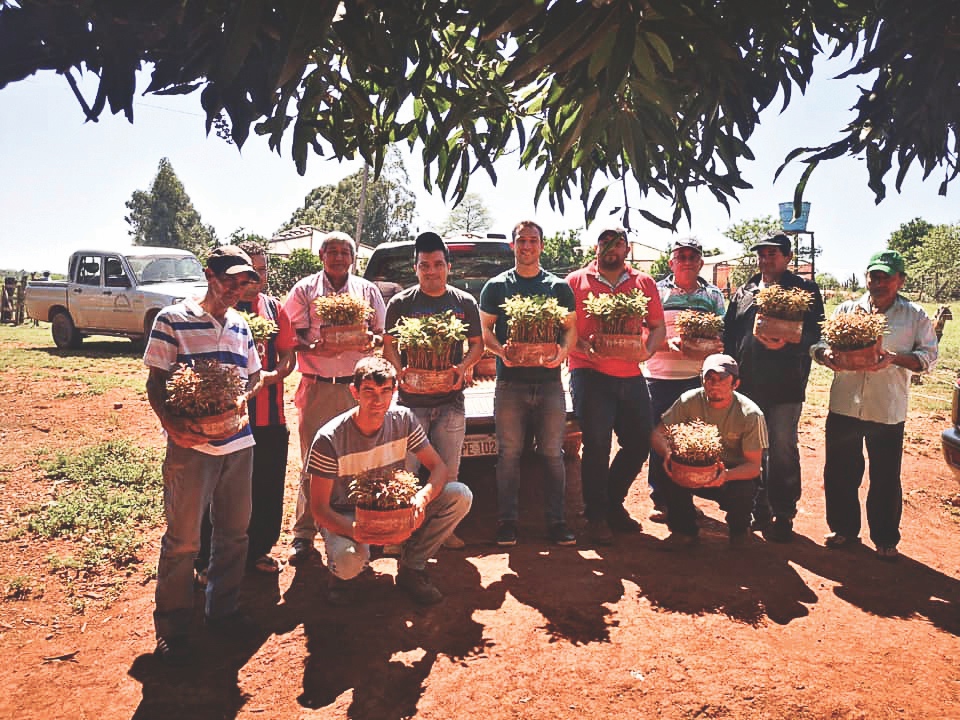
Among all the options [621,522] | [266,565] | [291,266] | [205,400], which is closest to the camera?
[205,400]

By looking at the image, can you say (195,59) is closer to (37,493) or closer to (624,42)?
(624,42)

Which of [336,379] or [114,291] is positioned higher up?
[114,291]

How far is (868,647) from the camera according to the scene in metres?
3.32

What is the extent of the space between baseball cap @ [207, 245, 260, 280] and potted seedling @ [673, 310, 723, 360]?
3.24 m

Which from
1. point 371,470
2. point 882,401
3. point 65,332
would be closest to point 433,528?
point 371,470

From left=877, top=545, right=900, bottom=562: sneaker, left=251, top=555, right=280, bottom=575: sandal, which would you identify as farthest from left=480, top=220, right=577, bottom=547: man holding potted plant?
left=877, top=545, right=900, bottom=562: sneaker

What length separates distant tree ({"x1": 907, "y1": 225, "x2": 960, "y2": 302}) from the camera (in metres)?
47.7

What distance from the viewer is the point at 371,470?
3.53m

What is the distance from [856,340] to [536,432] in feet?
7.43

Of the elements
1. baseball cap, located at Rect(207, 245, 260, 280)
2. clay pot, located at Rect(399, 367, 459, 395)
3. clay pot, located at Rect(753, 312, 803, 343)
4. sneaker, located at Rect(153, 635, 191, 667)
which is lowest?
sneaker, located at Rect(153, 635, 191, 667)

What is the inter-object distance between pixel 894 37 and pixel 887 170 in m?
0.48

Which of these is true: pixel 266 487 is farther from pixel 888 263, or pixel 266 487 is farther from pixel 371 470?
pixel 888 263

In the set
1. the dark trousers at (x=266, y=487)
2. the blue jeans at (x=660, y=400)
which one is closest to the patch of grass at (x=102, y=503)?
the dark trousers at (x=266, y=487)

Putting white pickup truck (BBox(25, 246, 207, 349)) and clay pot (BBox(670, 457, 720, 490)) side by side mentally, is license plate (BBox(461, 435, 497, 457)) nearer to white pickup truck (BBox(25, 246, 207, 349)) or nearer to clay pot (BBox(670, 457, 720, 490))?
clay pot (BBox(670, 457, 720, 490))
